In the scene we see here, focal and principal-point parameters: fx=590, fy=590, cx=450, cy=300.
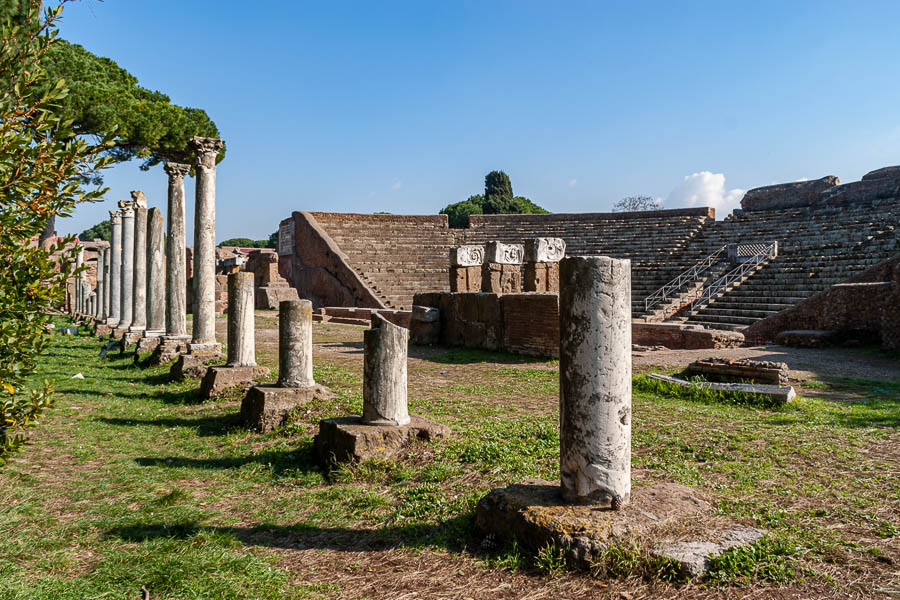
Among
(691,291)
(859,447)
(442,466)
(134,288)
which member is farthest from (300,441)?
(691,291)

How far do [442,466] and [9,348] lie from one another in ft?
9.76

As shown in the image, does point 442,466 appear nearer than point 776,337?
Yes

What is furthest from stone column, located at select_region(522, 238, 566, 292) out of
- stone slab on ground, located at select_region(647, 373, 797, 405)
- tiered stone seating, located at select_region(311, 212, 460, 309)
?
tiered stone seating, located at select_region(311, 212, 460, 309)

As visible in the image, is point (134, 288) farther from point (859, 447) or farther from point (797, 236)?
point (797, 236)

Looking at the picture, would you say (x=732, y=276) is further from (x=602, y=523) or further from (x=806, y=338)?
(x=602, y=523)

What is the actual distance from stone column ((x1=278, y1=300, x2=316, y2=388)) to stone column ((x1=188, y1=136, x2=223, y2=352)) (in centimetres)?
338

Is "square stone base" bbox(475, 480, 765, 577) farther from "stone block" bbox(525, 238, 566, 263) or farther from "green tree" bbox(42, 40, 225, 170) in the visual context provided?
"green tree" bbox(42, 40, 225, 170)

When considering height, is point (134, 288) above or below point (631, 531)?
above

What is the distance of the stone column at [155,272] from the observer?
12023mm

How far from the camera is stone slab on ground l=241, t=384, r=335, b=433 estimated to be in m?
6.33

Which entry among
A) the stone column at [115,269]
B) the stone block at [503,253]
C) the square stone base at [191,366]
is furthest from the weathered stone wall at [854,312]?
the stone column at [115,269]

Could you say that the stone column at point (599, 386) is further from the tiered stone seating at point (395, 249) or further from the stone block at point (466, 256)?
the tiered stone seating at point (395, 249)

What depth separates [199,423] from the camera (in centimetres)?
686

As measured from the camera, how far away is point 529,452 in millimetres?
4914
